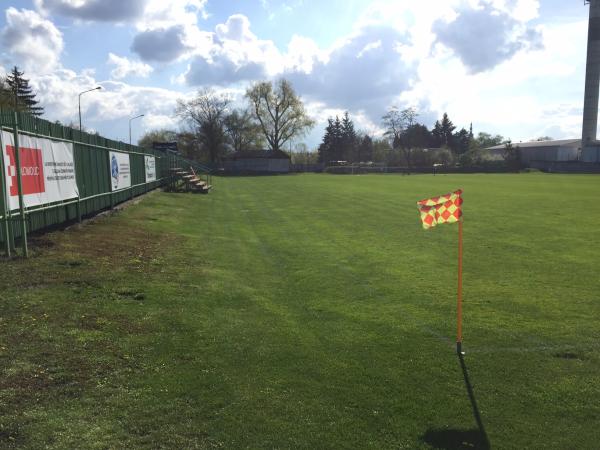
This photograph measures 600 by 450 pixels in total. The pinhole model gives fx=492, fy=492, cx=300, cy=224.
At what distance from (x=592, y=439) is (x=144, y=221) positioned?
13713mm

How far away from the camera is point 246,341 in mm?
6004

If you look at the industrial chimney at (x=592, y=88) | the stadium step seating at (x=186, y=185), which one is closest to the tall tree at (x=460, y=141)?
the industrial chimney at (x=592, y=88)

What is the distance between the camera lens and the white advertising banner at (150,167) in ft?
83.2

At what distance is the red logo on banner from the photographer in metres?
8.46

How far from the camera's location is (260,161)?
91.4 meters

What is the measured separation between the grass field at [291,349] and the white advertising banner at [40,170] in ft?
3.02

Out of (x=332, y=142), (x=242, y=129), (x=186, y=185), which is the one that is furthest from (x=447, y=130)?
(x=186, y=185)

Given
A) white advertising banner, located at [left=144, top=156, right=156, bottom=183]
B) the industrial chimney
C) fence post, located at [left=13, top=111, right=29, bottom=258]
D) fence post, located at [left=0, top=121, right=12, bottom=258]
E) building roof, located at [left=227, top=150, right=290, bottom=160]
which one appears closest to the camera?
fence post, located at [left=0, top=121, right=12, bottom=258]

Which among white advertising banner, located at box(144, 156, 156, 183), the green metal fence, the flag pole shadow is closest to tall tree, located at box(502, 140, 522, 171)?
white advertising banner, located at box(144, 156, 156, 183)

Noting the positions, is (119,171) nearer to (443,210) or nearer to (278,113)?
(443,210)

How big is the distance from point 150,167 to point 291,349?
892 inches

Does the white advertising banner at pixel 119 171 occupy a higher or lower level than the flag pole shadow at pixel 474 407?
higher

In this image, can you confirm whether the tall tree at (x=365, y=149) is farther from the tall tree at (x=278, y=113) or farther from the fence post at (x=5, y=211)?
the fence post at (x=5, y=211)

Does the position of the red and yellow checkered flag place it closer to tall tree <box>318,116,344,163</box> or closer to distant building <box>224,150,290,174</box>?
distant building <box>224,150,290,174</box>
